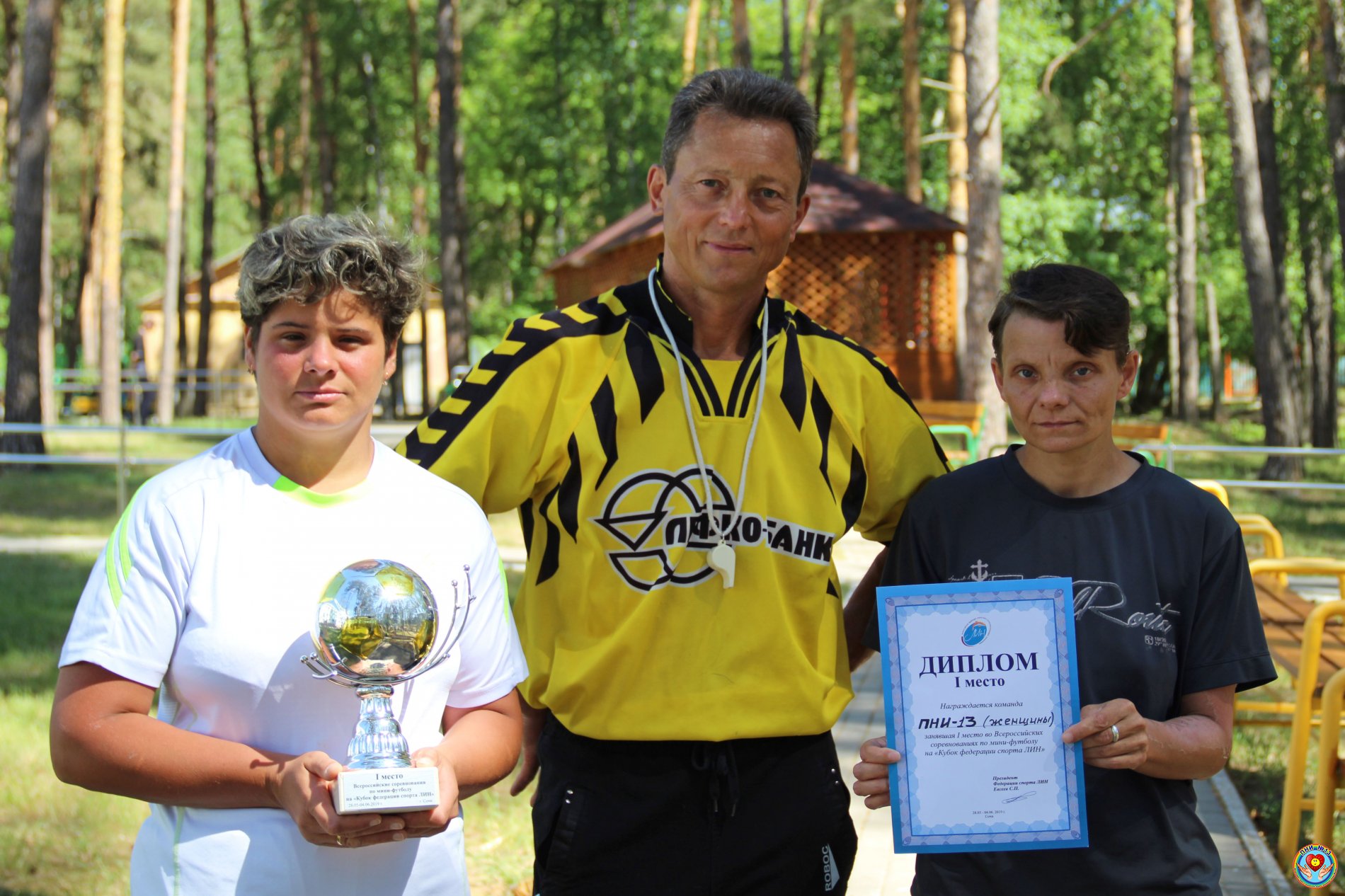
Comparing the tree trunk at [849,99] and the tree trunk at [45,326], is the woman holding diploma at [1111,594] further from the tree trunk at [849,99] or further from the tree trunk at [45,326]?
the tree trunk at [849,99]

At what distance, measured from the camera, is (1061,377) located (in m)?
2.67

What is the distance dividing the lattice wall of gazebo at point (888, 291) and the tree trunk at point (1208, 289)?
14732 mm

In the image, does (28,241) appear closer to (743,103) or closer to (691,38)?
(691,38)

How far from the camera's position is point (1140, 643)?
2.58 m

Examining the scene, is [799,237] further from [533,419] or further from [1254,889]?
[533,419]

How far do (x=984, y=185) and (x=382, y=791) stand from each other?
15302mm

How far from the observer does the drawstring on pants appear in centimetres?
275

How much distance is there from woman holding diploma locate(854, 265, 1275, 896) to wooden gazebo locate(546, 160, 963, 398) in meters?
17.2

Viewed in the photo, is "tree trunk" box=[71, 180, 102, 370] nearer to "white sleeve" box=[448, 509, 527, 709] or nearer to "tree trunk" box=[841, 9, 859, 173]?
"tree trunk" box=[841, 9, 859, 173]

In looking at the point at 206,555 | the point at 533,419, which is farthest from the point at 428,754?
the point at 533,419

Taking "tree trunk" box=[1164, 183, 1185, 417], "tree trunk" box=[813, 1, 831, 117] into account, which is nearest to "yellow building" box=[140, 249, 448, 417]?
"tree trunk" box=[813, 1, 831, 117]

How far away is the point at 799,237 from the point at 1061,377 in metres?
17.6

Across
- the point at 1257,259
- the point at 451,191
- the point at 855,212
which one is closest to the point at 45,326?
the point at 451,191

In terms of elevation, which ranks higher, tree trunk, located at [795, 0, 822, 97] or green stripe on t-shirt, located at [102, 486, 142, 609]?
tree trunk, located at [795, 0, 822, 97]
